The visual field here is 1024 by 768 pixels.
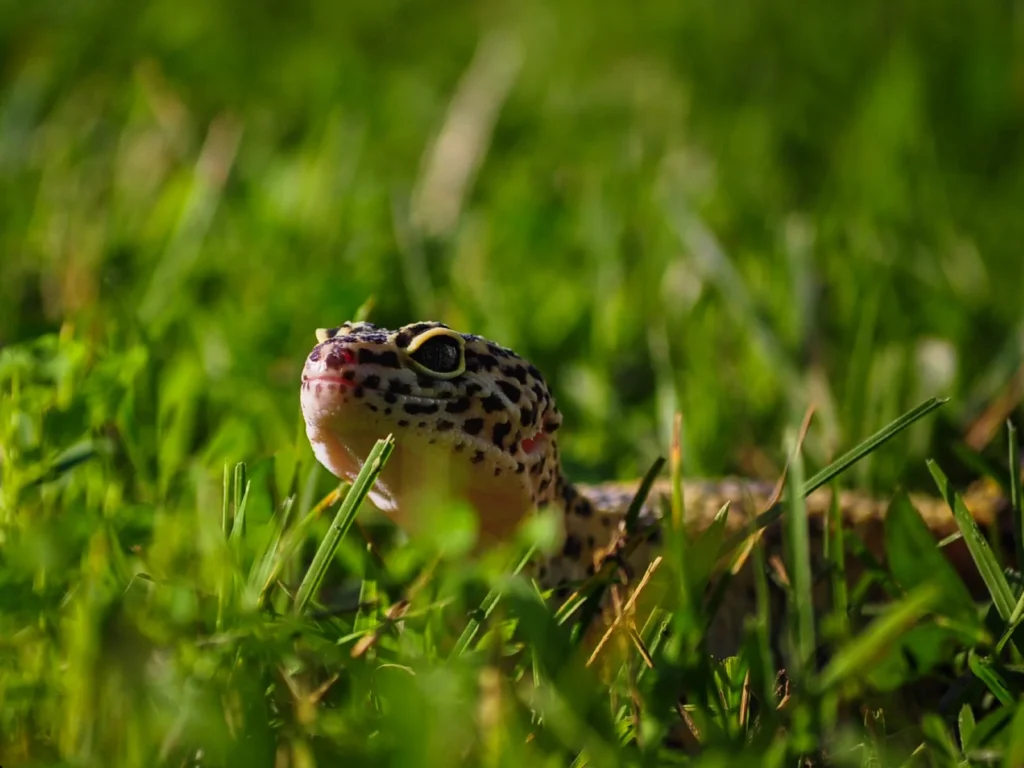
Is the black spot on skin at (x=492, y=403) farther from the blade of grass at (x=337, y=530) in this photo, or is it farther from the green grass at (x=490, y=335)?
the blade of grass at (x=337, y=530)

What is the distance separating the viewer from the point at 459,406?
8.39ft

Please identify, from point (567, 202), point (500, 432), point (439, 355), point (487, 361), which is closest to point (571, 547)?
point (500, 432)

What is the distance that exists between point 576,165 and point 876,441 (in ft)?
14.8

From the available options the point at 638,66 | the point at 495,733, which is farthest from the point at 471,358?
the point at 638,66

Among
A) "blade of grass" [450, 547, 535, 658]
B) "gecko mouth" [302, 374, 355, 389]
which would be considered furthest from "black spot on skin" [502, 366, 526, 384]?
"blade of grass" [450, 547, 535, 658]

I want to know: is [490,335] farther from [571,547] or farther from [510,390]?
[510,390]

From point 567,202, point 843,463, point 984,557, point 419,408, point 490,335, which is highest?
point 843,463

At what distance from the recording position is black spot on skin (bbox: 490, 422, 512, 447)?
2.65m

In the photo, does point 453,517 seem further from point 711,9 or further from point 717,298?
point 711,9

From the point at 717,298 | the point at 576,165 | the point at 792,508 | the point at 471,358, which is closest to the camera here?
the point at 792,508


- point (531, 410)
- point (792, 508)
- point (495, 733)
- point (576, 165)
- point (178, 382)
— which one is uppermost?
point (792, 508)

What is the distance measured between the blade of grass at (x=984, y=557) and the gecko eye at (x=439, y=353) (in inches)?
37.3

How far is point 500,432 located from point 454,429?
0.15 m

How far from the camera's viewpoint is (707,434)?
372cm
